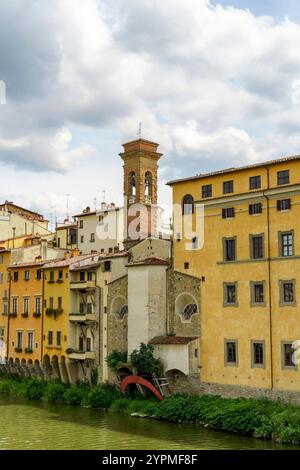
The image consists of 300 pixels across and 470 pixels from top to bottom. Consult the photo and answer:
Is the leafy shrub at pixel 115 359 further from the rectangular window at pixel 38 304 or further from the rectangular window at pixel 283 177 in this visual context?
the rectangular window at pixel 283 177

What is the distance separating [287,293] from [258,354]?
3.80 metres

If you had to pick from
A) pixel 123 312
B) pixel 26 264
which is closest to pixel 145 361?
pixel 123 312

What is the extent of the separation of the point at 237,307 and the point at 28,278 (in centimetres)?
2110

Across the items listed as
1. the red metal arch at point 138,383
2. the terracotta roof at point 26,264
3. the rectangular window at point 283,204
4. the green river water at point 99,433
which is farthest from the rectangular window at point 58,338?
the rectangular window at point 283,204

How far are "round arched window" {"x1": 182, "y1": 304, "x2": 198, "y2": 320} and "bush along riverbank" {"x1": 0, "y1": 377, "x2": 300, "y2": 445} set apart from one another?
478cm

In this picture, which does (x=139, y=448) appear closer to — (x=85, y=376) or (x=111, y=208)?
(x=85, y=376)

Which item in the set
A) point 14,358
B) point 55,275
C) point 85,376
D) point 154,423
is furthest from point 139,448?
point 14,358

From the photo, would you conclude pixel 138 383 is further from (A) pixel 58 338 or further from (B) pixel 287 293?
(B) pixel 287 293

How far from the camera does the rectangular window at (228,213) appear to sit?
38719 mm

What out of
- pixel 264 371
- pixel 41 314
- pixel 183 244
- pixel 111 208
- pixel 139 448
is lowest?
pixel 139 448

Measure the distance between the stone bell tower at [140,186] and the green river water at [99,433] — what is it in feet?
55.3

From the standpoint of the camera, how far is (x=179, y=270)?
135 feet

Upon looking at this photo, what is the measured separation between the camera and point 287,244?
36.0 m

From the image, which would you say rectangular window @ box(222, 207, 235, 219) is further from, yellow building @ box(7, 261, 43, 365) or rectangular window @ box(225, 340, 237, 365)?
yellow building @ box(7, 261, 43, 365)
